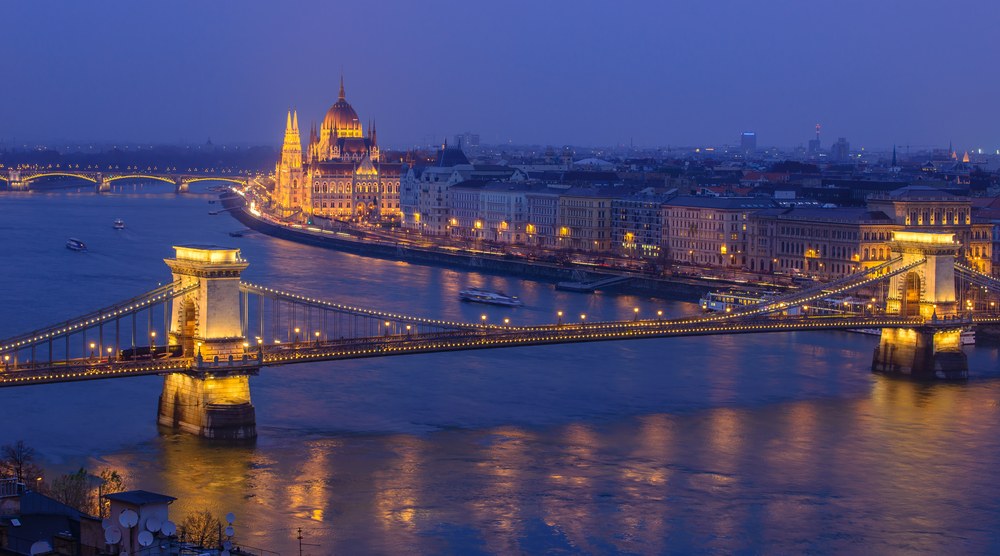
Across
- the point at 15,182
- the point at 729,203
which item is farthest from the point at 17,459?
the point at 15,182

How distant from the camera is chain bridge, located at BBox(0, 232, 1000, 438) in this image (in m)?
18.6

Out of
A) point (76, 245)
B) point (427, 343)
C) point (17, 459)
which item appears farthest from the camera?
point (76, 245)

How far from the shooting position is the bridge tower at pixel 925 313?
24.9 meters

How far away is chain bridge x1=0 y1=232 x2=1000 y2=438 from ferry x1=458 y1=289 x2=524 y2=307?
603 centimetres

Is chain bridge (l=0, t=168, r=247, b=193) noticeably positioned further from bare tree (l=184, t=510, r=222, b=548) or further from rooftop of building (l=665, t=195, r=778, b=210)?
bare tree (l=184, t=510, r=222, b=548)

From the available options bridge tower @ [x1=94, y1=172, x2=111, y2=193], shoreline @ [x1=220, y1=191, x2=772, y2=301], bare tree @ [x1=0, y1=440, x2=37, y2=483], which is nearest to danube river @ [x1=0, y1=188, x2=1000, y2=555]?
bare tree @ [x1=0, y1=440, x2=37, y2=483]

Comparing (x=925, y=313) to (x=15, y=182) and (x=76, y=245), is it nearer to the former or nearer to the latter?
(x=76, y=245)

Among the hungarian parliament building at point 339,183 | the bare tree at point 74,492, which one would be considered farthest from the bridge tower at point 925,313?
the hungarian parliament building at point 339,183

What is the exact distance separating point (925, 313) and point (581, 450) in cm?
908

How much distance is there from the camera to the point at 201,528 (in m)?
13.8

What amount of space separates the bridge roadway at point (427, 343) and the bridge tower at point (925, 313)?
0.22 metres

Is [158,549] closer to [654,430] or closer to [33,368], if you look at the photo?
[33,368]

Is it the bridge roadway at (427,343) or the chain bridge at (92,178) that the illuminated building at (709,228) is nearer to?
the bridge roadway at (427,343)

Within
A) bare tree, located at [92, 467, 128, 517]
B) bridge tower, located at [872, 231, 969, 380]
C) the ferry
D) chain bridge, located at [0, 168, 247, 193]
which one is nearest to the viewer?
bare tree, located at [92, 467, 128, 517]
